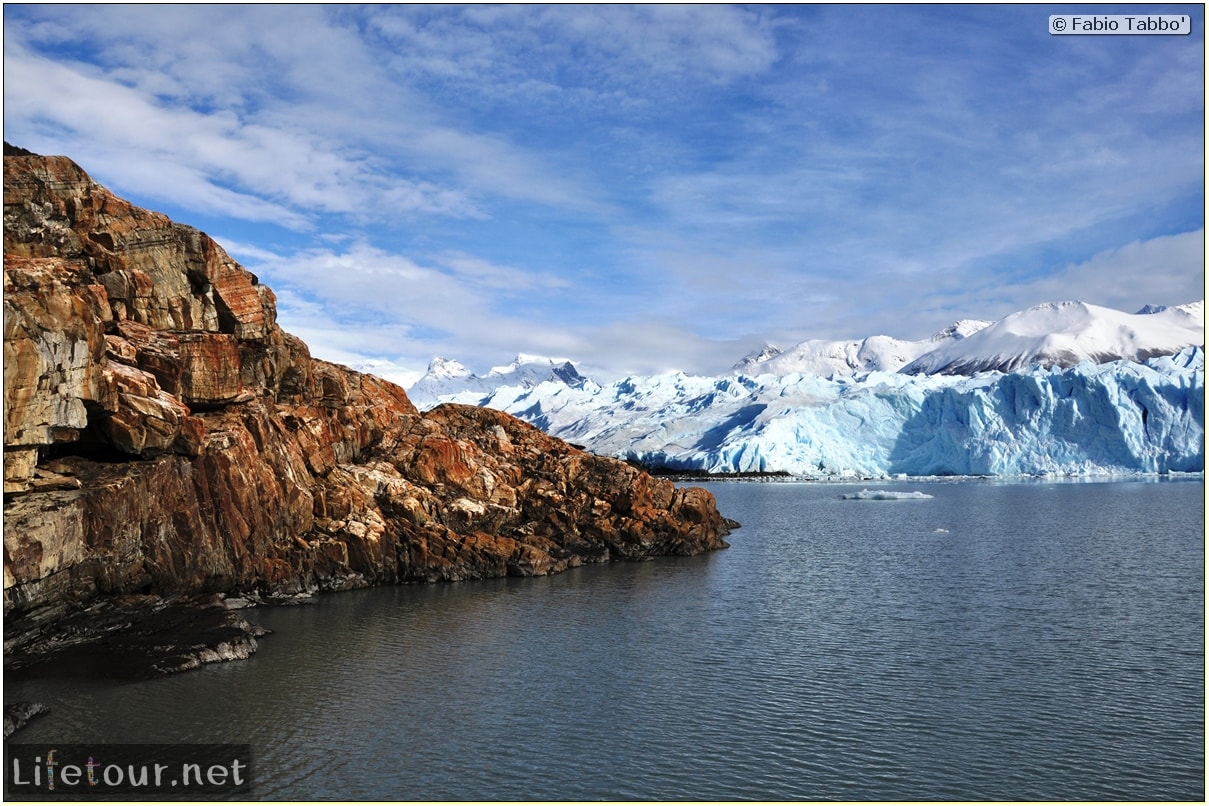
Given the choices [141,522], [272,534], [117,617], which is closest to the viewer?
[117,617]

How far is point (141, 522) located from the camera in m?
31.3

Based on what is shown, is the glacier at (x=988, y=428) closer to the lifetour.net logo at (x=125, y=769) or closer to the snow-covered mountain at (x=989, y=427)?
the snow-covered mountain at (x=989, y=427)

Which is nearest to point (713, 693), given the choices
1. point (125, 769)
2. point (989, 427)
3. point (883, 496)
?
point (125, 769)

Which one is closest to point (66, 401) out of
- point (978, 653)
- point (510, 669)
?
point (510, 669)

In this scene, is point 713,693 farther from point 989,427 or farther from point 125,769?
point 989,427

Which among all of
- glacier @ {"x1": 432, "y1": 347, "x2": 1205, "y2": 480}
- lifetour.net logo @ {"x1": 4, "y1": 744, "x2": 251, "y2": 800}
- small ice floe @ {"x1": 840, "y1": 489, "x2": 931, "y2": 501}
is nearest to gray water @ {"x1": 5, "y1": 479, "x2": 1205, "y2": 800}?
lifetour.net logo @ {"x1": 4, "y1": 744, "x2": 251, "y2": 800}

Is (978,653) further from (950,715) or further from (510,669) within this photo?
(510,669)

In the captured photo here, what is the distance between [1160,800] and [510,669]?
53.0 ft

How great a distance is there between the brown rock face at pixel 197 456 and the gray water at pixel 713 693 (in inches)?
125

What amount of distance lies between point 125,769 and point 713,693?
13775mm

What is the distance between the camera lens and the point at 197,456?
34.0 metres

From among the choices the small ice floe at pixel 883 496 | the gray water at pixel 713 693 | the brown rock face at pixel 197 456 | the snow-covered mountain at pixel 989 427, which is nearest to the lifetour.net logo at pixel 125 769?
the gray water at pixel 713 693

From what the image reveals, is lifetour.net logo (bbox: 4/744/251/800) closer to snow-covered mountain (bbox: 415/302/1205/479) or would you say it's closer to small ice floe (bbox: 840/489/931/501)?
small ice floe (bbox: 840/489/931/501)

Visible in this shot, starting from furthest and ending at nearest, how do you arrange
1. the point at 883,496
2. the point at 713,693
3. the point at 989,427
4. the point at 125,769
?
the point at 989,427 → the point at 883,496 → the point at 713,693 → the point at 125,769
